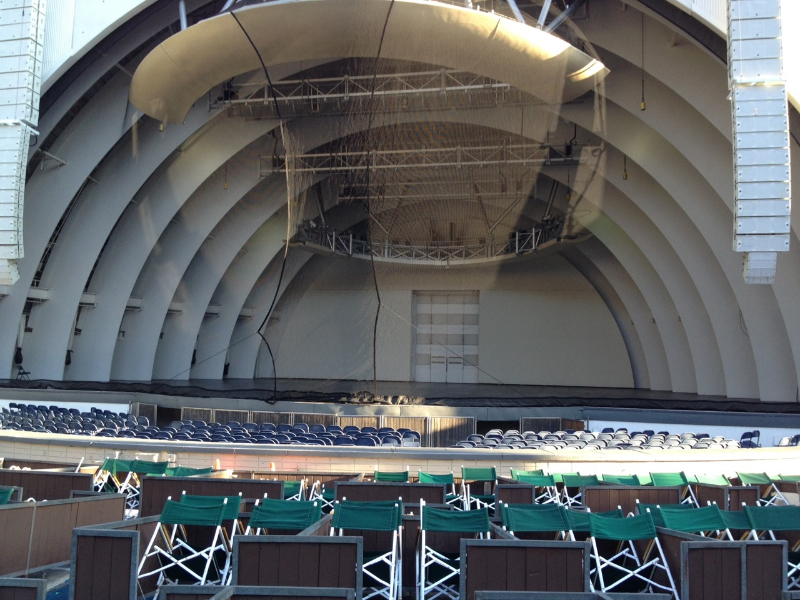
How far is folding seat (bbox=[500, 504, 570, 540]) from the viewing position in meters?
5.90

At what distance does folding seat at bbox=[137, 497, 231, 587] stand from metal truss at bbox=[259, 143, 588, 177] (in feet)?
62.6

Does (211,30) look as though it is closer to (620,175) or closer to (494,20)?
(494,20)

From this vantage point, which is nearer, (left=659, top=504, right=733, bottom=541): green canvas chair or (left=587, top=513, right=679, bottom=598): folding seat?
(left=587, top=513, right=679, bottom=598): folding seat

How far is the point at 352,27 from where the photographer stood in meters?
18.2

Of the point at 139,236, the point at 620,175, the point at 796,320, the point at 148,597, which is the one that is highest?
the point at 620,175

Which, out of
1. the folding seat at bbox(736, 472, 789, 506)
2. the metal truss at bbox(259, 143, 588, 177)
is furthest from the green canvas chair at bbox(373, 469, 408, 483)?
the metal truss at bbox(259, 143, 588, 177)

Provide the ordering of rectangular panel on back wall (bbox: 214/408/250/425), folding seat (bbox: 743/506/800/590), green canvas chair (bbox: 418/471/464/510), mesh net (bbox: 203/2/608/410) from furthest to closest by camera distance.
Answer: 1. rectangular panel on back wall (bbox: 214/408/250/425)
2. mesh net (bbox: 203/2/608/410)
3. green canvas chair (bbox: 418/471/464/510)
4. folding seat (bbox: 743/506/800/590)

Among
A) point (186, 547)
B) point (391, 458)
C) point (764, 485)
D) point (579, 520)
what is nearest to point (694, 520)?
point (579, 520)

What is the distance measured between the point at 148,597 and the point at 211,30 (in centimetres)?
1565

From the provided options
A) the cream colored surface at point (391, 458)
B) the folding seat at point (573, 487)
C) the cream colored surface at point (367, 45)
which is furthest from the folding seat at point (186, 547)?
the cream colored surface at point (367, 45)

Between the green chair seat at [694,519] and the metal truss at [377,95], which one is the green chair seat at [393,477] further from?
the metal truss at [377,95]

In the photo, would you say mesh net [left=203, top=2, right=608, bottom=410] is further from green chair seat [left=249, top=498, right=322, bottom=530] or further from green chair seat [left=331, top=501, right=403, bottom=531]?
green chair seat [left=331, top=501, right=403, bottom=531]

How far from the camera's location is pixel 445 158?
25484 mm

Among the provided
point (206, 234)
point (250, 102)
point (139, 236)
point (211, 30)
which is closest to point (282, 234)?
point (206, 234)
